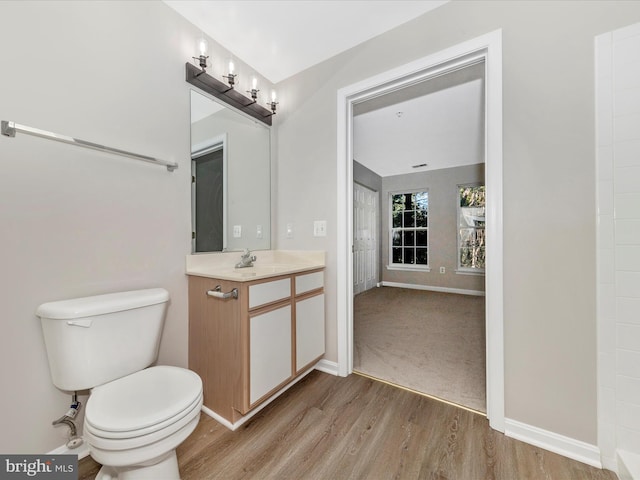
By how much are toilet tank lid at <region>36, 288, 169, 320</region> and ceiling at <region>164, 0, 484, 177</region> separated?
1.74 meters

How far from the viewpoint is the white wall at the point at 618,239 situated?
1117mm

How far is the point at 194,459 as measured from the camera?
4.00ft

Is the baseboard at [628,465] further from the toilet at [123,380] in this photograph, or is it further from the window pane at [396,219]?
the window pane at [396,219]

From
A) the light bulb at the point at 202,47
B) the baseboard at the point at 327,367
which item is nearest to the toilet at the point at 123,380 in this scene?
the baseboard at the point at 327,367

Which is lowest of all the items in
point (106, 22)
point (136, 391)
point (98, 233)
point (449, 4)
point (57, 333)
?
point (136, 391)

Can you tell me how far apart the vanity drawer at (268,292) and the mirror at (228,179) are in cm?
59

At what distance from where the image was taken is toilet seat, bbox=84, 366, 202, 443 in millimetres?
861

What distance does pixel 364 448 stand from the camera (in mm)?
1286

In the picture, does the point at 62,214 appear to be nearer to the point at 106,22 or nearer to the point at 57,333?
the point at 57,333

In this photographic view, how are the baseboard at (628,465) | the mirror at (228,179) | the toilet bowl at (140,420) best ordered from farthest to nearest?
the mirror at (228,179)
the baseboard at (628,465)
the toilet bowl at (140,420)

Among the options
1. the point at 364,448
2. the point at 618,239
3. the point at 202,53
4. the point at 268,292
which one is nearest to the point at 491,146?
the point at 618,239

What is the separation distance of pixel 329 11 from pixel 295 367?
232cm

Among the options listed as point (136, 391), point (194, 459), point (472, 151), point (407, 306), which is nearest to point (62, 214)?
point (136, 391)

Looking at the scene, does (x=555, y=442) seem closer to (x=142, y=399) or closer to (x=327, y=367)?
(x=327, y=367)
